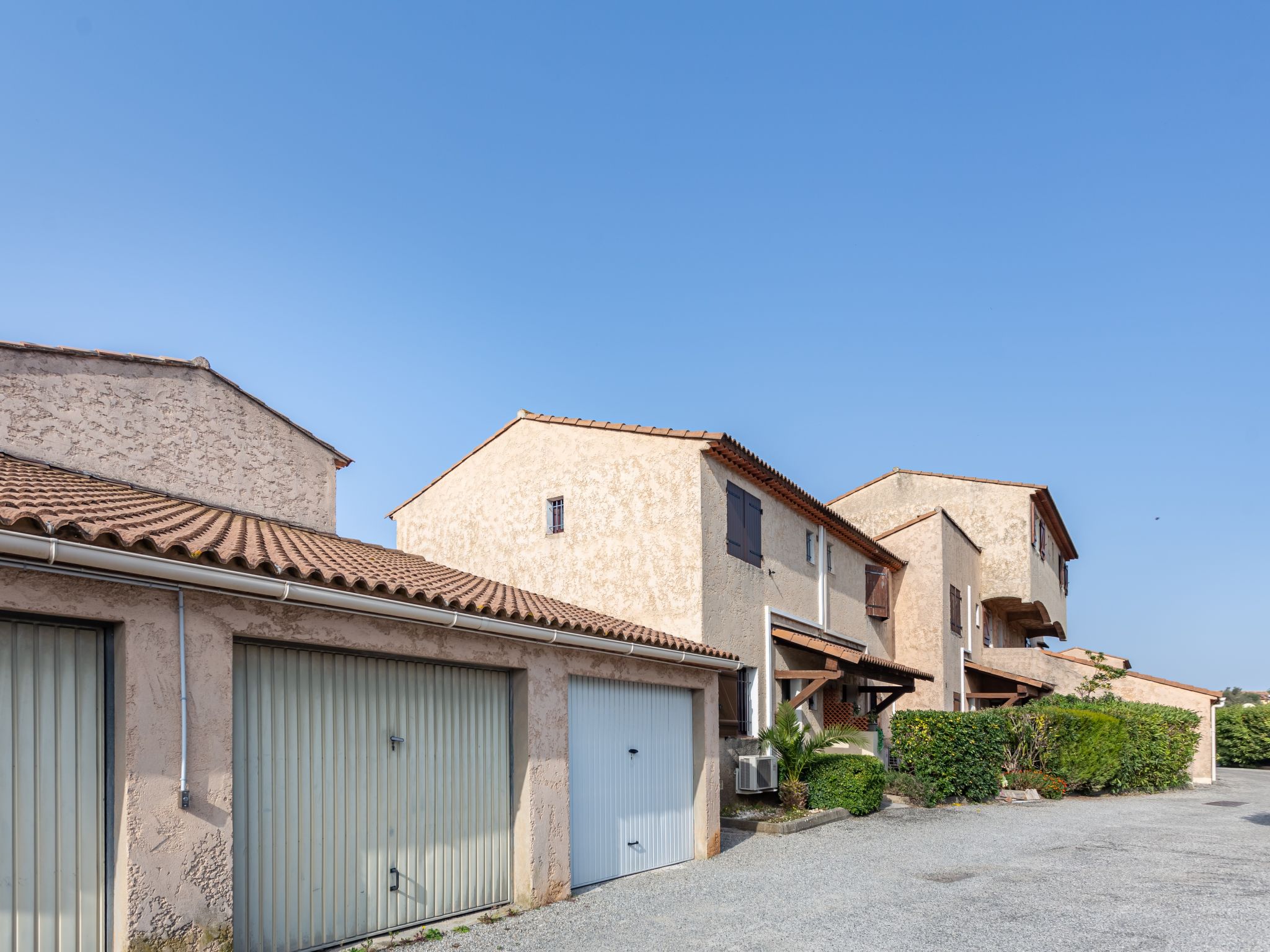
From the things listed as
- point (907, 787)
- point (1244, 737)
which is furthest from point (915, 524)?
point (1244, 737)

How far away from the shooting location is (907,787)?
19219 mm

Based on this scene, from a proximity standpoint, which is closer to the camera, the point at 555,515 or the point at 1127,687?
the point at 555,515

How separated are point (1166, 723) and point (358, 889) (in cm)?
2423

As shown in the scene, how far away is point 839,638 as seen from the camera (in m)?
22.7

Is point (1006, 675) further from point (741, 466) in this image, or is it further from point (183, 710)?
point (183, 710)

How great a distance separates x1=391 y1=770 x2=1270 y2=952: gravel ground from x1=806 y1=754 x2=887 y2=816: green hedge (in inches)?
24.6

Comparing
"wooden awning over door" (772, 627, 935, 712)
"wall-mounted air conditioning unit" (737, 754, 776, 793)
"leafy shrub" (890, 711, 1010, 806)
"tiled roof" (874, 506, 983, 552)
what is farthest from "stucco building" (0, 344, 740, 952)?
"tiled roof" (874, 506, 983, 552)

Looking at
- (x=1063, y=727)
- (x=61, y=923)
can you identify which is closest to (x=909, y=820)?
(x=1063, y=727)

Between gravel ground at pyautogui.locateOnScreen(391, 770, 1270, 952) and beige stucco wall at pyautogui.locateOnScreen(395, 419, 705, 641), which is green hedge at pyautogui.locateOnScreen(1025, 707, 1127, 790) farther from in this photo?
beige stucco wall at pyautogui.locateOnScreen(395, 419, 705, 641)

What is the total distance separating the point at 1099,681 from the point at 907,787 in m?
15.0

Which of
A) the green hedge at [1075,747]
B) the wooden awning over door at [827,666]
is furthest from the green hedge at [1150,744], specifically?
the wooden awning over door at [827,666]

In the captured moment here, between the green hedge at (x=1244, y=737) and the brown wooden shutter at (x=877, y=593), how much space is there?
22.6 meters

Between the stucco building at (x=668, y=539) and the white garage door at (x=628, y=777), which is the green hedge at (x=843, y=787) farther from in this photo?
the white garage door at (x=628, y=777)

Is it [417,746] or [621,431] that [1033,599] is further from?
[417,746]
